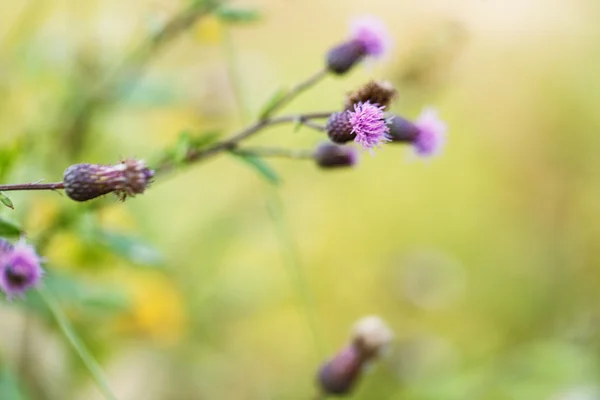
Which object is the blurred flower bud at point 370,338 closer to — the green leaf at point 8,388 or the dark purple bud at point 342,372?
the dark purple bud at point 342,372

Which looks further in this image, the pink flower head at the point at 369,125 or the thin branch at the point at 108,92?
the thin branch at the point at 108,92

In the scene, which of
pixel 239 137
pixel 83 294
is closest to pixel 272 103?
pixel 239 137

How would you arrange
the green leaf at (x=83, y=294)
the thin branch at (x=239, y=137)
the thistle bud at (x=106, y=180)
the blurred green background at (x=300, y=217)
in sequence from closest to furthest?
the thistle bud at (x=106, y=180) < the thin branch at (x=239, y=137) < the green leaf at (x=83, y=294) < the blurred green background at (x=300, y=217)

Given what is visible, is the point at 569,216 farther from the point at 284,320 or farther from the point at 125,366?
the point at 125,366

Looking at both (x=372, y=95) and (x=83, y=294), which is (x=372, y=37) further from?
(x=83, y=294)

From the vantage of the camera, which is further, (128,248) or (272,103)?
(128,248)

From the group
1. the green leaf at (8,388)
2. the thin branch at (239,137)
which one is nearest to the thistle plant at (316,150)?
the thin branch at (239,137)

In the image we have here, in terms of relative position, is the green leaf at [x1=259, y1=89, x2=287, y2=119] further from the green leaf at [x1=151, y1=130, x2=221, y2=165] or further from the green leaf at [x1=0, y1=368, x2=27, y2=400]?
the green leaf at [x1=0, y1=368, x2=27, y2=400]

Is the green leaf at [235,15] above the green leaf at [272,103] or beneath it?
above
